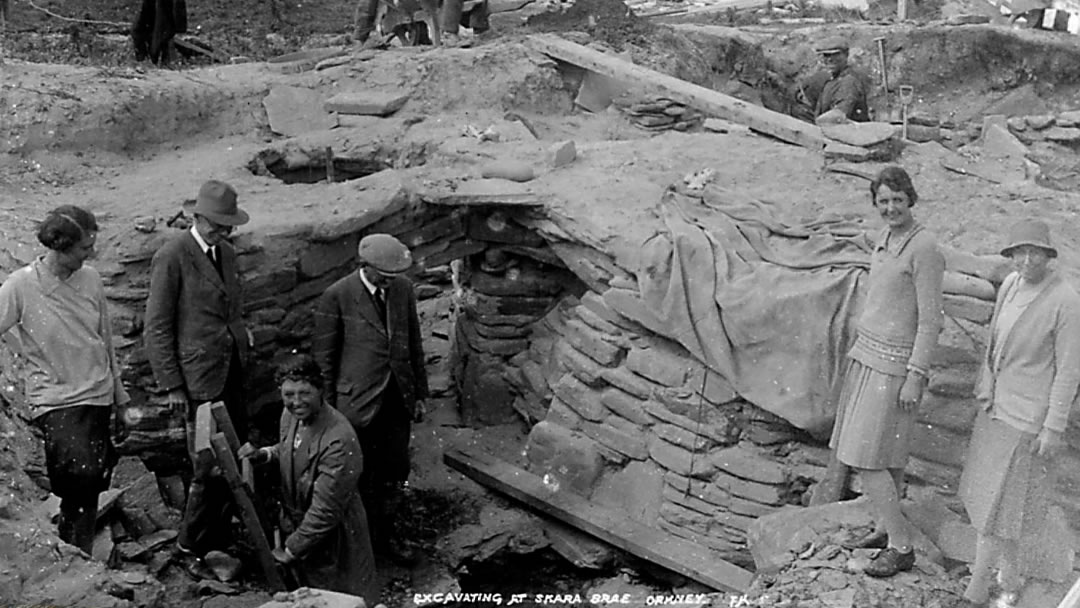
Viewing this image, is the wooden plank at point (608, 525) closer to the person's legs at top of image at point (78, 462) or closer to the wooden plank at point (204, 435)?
the wooden plank at point (204, 435)

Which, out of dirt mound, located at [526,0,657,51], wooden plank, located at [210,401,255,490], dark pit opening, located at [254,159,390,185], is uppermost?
dirt mound, located at [526,0,657,51]

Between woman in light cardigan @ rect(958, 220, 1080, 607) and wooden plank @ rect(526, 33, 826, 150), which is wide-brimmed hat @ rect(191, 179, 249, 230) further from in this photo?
wooden plank @ rect(526, 33, 826, 150)

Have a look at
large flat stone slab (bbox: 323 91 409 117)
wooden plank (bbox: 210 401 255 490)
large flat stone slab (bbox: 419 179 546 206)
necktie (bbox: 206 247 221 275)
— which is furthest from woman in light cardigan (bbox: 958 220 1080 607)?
large flat stone slab (bbox: 323 91 409 117)

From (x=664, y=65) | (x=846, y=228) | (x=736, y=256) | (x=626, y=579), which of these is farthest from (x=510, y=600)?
(x=664, y=65)

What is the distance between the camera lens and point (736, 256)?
7199 mm

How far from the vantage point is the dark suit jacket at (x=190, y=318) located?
253 inches

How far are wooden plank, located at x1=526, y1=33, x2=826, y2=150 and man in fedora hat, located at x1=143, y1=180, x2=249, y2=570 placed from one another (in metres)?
4.39

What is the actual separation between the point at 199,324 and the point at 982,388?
396 cm

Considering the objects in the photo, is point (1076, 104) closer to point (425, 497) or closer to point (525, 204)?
point (525, 204)

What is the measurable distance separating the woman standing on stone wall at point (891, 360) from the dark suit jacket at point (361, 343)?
251 centimetres

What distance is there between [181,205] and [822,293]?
13.3ft

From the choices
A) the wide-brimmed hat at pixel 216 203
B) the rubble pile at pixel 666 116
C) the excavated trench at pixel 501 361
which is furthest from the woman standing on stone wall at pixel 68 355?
the rubble pile at pixel 666 116

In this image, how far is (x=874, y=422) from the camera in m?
5.73

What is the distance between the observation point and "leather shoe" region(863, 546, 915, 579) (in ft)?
18.0
